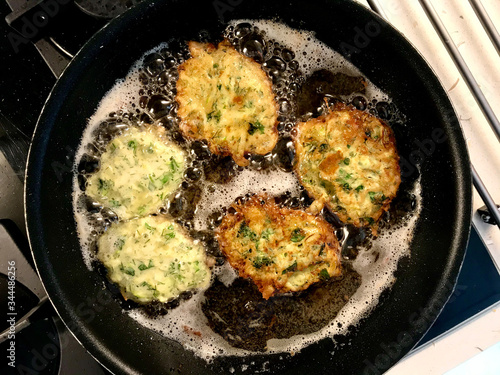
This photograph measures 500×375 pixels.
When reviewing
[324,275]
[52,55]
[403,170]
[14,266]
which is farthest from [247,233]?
[52,55]

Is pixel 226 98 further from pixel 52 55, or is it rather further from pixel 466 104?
pixel 466 104

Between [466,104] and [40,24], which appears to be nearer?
[40,24]

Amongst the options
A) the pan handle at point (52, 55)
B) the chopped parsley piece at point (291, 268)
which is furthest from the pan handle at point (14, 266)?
the chopped parsley piece at point (291, 268)

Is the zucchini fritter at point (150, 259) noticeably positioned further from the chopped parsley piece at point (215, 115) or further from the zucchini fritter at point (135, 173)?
the chopped parsley piece at point (215, 115)

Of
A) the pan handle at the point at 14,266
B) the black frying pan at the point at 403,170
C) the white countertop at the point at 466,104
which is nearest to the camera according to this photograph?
the black frying pan at the point at 403,170

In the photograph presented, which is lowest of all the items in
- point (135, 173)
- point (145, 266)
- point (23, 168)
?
point (145, 266)

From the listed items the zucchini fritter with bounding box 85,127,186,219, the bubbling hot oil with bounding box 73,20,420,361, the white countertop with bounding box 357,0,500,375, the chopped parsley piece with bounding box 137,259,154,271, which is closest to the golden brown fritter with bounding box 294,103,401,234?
the bubbling hot oil with bounding box 73,20,420,361

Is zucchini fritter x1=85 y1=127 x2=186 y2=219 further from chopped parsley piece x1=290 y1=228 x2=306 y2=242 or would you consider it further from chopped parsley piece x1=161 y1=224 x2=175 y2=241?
chopped parsley piece x1=290 y1=228 x2=306 y2=242
